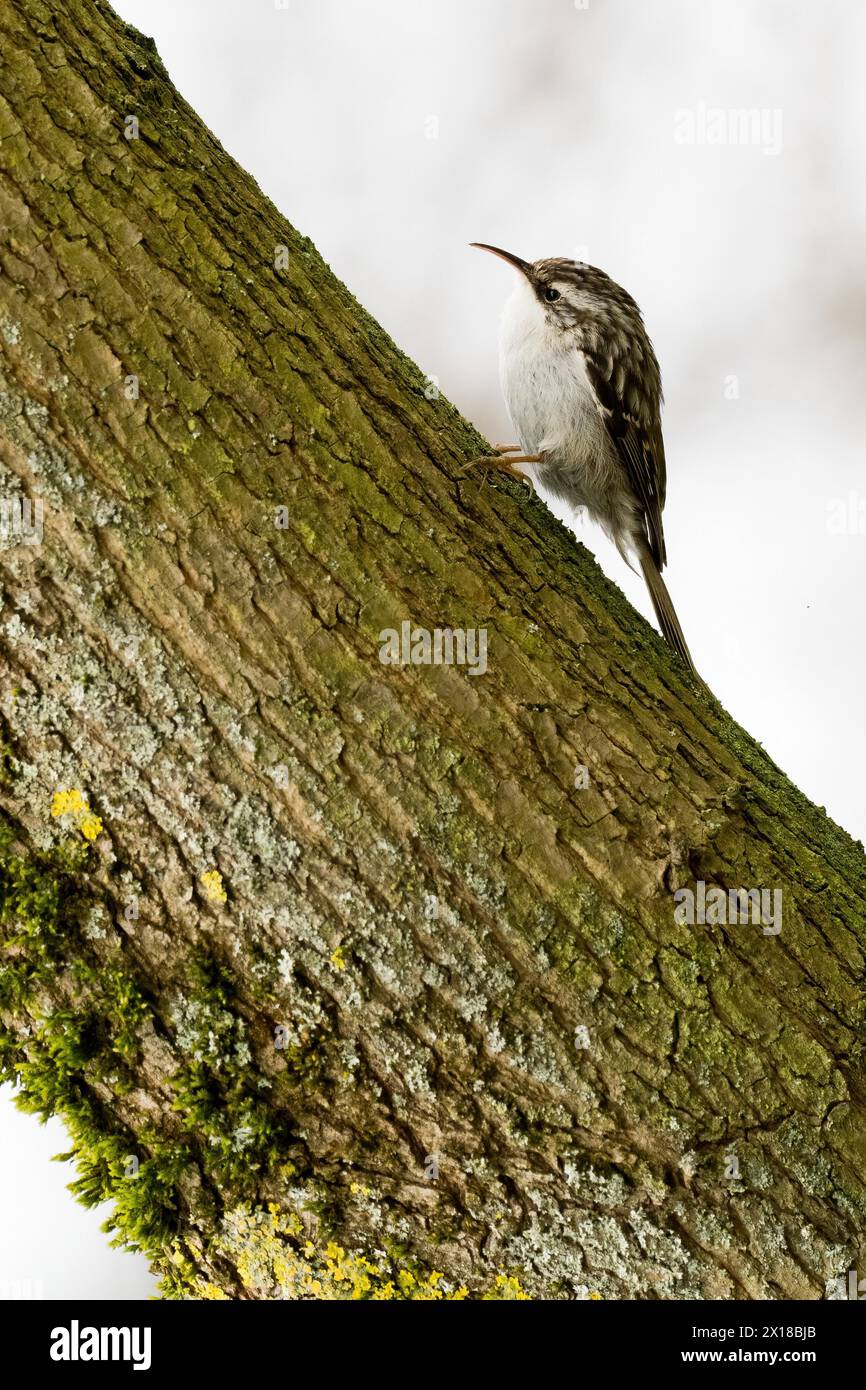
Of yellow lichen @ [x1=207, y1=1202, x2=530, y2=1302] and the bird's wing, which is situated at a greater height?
the bird's wing

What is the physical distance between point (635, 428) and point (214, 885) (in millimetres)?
2208

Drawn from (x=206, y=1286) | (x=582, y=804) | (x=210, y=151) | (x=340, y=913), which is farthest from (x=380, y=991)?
(x=210, y=151)

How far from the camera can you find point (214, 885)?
159 cm

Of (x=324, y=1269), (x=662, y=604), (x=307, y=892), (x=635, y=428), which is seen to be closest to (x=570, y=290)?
(x=635, y=428)

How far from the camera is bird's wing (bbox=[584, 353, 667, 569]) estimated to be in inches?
124

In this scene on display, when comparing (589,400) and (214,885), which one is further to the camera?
(589,400)

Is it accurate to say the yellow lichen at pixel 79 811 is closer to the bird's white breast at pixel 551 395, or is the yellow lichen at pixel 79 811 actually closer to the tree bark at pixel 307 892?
the tree bark at pixel 307 892

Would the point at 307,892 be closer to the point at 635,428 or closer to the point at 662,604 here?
the point at 662,604

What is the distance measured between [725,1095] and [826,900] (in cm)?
48

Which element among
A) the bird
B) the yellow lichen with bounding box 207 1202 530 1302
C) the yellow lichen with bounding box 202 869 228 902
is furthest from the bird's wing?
the yellow lichen with bounding box 207 1202 530 1302

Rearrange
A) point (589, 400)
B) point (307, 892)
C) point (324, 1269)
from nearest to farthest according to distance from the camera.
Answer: point (307, 892) → point (324, 1269) → point (589, 400)

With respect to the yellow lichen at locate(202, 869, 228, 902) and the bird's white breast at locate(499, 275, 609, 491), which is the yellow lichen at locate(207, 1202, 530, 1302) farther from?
the bird's white breast at locate(499, 275, 609, 491)

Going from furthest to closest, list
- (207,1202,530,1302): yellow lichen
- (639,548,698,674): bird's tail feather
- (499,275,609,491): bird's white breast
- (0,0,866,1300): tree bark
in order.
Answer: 1. (499,275,609,491): bird's white breast
2. (639,548,698,674): bird's tail feather
3. (207,1202,530,1302): yellow lichen
4. (0,0,866,1300): tree bark

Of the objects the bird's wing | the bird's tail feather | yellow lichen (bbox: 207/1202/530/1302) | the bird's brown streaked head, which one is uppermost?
the bird's brown streaked head
